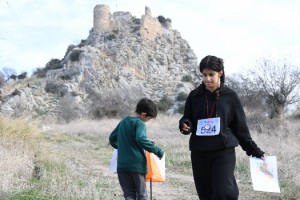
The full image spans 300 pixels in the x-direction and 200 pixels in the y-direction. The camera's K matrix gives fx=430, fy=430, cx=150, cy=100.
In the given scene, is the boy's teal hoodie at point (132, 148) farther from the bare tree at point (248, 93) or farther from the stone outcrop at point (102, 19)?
the stone outcrop at point (102, 19)

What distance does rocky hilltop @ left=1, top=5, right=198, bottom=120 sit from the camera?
49.0 m

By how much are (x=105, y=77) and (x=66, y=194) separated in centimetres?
5168

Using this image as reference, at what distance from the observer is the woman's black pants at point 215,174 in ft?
12.1

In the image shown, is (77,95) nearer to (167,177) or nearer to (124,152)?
(167,177)

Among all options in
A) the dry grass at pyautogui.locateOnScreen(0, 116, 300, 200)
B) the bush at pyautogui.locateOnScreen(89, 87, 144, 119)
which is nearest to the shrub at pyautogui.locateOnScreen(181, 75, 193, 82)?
the bush at pyautogui.locateOnScreen(89, 87, 144, 119)

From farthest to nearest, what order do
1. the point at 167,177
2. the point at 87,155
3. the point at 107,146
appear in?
the point at 107,146
the point at 87,155
the point at 167,177

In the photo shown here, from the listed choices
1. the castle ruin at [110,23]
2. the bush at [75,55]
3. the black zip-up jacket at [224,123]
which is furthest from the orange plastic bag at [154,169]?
the castle ruin at [110,23]

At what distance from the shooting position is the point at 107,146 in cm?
1455

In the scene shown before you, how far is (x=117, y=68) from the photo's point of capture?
2350 inches

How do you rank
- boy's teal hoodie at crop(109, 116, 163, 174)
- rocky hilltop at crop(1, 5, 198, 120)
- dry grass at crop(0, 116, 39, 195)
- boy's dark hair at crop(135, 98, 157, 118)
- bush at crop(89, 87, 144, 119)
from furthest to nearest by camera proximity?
rocky hilltop at crop(1, 5, 198, 120) → bush at crop(89, 87, 144, 119) → dry grass at crop(0, 116, 39, 195) → boy's dark hair at crop(135, 98, 157, 118) → boy's teal hoodie at crop(109, 116, 163, 174)

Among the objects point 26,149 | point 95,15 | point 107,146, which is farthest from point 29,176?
point 95,15

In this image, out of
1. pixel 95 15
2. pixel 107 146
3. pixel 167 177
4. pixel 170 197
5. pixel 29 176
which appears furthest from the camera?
pixel 95 15

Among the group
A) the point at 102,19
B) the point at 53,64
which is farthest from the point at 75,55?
the point at 102,19

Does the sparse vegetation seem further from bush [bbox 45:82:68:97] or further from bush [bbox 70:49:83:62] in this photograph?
bush [bbox 45:82:68:97]
